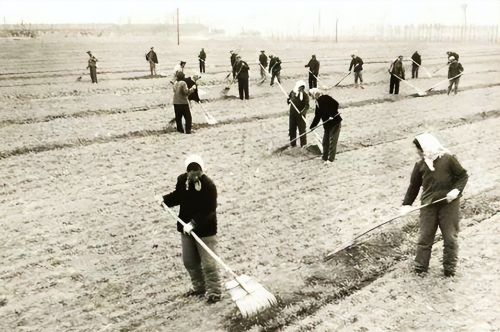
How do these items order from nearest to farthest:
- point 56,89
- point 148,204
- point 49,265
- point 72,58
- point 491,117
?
point 49,265 → point 148,204 → point 491,117 → point 56,89 → point 72,58

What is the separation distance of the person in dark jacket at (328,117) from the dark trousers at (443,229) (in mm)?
4603

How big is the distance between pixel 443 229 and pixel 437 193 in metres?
0.46

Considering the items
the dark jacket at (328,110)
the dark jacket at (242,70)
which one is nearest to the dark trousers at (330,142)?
the dark jacket at (328,110)

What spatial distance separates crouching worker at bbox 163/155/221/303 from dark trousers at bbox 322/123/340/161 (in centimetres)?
559

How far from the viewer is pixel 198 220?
16.6 feet

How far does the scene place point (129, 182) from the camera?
31.0ft

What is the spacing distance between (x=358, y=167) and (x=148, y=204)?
4612 mm

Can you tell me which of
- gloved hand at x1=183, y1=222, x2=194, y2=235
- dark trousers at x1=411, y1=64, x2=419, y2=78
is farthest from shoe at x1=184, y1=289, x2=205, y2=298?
dark trousers at x1=411, y1=64, x2=419, y2=78

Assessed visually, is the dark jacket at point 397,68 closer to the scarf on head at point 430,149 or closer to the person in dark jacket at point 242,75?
the person in dark jacket at point 242,75

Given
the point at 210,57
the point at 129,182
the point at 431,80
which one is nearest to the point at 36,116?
the point at 129,182

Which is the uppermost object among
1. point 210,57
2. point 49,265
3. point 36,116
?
point 210,57

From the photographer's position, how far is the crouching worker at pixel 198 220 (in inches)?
197

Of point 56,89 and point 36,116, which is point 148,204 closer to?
point 36,116

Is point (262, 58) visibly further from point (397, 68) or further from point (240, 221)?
point (240, 221)
